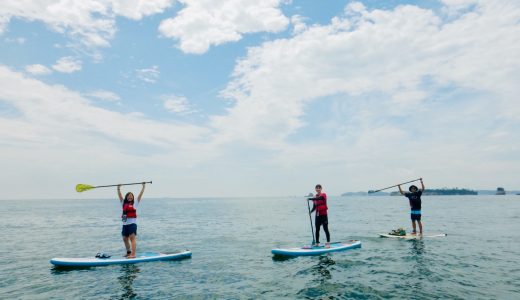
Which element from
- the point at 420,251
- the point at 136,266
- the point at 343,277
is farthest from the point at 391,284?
the point at 136,266

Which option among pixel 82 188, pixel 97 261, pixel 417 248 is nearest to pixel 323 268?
pixel 417 248

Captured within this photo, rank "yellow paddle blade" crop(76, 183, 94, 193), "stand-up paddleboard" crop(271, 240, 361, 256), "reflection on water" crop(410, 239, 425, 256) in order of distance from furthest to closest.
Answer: "yellow paddle blade" crop(76, 183, 94, 193) < "reflection on water" crop(410, 239, 425, 256) < "stand-up paddleboard" crop(271, 240, 361, 256)

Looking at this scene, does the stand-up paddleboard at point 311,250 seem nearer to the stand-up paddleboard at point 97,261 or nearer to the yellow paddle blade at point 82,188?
the stand-up paddleboard at point 97,261

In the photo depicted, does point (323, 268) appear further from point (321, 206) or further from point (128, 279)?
point (128, 279)

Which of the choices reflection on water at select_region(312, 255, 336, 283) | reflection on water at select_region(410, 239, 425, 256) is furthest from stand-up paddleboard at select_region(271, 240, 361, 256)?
reflection on water at select_region(410, 239, 425, 256)

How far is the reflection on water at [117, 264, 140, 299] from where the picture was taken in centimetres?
1120

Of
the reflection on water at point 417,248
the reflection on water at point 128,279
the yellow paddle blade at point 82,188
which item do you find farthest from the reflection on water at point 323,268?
the yellow paddle blade at point 82,188

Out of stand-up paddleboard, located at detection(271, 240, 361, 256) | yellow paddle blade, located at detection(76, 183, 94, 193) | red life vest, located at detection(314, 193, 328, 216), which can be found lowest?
stand-up paddleboard, located at detection(271, 240, 361, 256)

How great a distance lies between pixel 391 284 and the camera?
37.7 feet

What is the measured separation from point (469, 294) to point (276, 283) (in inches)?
242

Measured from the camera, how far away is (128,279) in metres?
13.1

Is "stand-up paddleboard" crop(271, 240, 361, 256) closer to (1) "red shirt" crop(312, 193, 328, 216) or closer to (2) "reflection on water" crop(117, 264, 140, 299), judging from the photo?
(1) "red shirt" crop(312, 193, 328, 216)

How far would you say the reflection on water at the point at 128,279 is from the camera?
36.7 ft

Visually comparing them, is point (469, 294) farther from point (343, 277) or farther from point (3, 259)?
point (3, 259)
